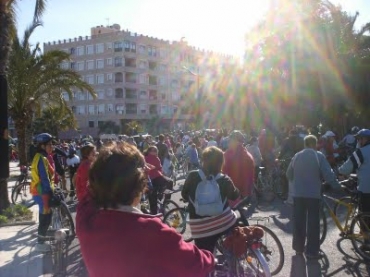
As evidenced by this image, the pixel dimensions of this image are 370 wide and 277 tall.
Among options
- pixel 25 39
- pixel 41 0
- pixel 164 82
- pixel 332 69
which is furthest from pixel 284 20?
pixel 164 82

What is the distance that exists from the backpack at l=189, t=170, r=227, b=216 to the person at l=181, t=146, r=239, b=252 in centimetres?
4

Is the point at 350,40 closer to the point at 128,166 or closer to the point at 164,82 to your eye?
the point at 128,166

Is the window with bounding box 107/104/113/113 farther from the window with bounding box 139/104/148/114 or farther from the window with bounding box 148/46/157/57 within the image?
the window with bounding box 148/46/157/57

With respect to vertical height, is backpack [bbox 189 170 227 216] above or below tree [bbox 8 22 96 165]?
below

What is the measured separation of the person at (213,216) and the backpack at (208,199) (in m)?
0.04

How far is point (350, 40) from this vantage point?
89.5 ft

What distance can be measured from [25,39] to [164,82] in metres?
60.6

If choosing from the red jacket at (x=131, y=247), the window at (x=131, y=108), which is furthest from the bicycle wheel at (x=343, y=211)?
the window at (x=131, y=108)

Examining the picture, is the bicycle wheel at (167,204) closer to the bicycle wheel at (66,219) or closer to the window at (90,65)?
the bicycle wheel at (66,219)

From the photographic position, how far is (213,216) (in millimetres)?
4574

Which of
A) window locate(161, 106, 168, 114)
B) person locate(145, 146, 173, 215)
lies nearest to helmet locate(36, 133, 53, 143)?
person locate(145, 146, 173, 215)

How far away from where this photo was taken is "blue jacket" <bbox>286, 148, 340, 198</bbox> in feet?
20.0

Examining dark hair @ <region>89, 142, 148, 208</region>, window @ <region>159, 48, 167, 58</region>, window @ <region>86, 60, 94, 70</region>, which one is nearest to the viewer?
dark hair @ <region>89, 142, 148, 208</region>

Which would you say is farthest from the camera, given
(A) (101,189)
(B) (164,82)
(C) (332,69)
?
(B) (164,82)
